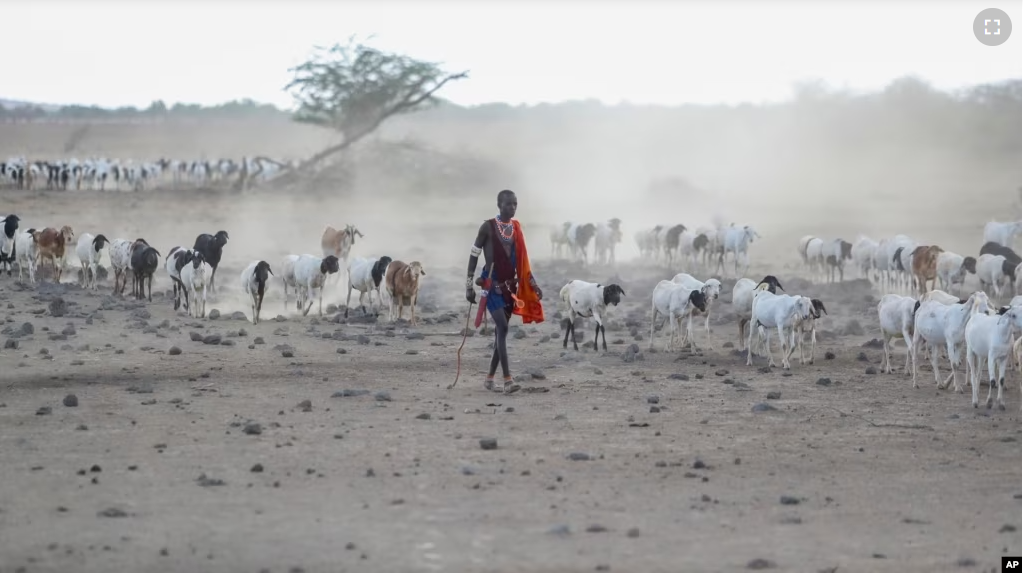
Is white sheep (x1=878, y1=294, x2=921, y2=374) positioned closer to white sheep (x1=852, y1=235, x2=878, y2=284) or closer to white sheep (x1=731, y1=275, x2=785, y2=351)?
white sheep (x1=731, y1=275, x2=785, y2=351)

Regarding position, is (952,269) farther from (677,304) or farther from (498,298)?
(498,298)

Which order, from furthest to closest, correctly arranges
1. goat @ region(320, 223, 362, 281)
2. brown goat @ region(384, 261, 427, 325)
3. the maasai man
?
goat @ region(320, 223, 362, 281), brown goat @ region(384, 261, 427, 325), the maasai man

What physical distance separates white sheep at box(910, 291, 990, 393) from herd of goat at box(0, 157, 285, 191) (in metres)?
36.5

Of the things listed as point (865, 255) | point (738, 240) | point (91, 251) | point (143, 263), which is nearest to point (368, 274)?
point (143, 263)

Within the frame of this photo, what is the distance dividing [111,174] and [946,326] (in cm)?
4642

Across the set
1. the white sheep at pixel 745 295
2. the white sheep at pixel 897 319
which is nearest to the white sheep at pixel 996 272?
the white sheep at pixel 745 295

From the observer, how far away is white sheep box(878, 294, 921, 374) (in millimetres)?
15820

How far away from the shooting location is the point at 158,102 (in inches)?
4599

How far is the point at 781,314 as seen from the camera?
656 inches

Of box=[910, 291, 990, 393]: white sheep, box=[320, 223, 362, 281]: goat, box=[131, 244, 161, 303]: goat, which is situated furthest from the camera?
box=[320, 223, 362, 281]: goat

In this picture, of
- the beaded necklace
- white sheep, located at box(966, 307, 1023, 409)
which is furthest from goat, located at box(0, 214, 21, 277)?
white sheep, located at box(966, 307, 1023, 409)

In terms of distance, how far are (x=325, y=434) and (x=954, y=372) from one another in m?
6.80

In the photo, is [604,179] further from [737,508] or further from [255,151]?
[737,508]

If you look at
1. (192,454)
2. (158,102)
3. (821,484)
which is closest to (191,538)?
(192,454)
